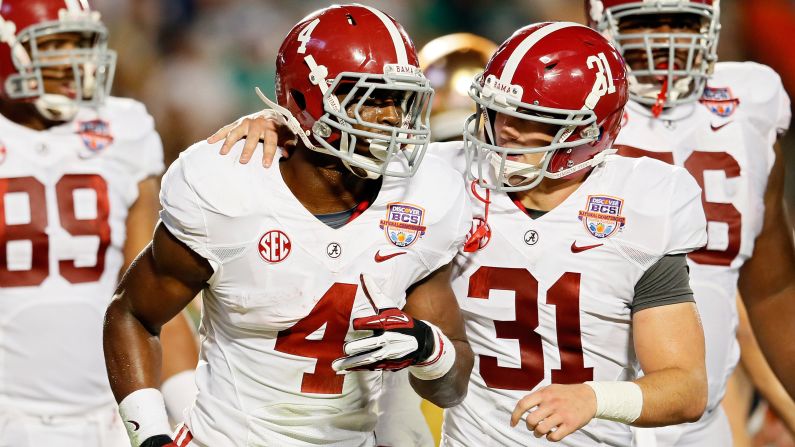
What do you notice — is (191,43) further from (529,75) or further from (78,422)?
(529,75)

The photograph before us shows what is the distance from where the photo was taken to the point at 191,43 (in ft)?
21.9

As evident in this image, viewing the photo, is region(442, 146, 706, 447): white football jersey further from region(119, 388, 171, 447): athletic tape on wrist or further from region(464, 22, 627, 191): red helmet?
region(119, 388, 171, 447): athletic tape on wrist

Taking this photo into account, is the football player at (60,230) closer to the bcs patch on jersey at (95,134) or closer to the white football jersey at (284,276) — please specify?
the bcs patch on jersey at (95,134)

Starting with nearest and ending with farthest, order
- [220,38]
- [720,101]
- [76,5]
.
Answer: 1. [720,101]
2. [76,5]
3. [220,38]

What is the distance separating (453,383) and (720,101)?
4.33 feet

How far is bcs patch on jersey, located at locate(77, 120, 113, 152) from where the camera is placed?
3.56 metres


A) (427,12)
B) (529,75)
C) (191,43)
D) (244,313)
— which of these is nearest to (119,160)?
(244,313)

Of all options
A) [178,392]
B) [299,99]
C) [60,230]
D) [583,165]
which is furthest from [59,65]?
[583,165]

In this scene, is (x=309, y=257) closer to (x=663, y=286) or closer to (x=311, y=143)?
(x=311, y=143)

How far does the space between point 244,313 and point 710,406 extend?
55.1 inches

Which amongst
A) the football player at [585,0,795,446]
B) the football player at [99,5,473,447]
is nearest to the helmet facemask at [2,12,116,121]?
the football player at [99,5,473,447]

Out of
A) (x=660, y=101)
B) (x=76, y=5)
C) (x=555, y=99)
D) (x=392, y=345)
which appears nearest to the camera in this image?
(x=392, y=345)

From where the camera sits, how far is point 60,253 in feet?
11.3

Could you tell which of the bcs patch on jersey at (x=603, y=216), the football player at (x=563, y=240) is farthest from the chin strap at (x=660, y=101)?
the bcs patch on jersey at (x=603, y=216)
